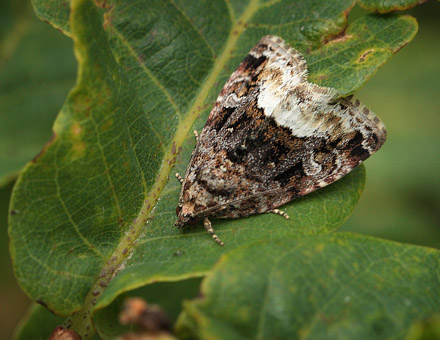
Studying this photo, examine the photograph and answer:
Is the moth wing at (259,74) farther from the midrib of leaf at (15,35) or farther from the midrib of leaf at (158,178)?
the midrib of leaf at (15,35)

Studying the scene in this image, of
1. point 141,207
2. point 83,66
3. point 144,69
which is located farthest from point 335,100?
point 83,66

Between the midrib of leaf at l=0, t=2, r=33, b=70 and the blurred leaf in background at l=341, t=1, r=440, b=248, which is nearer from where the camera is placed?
the midrib of leaf at l=0, t=2, r=33, b=70

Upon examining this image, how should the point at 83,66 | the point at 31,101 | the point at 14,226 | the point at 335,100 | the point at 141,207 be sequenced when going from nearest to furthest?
the point at 83,66 → the point at 14,226 → the point at 141,207 → the point at 335,100 → the point at 31,101

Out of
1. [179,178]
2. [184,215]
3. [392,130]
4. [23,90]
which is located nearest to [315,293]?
[184,215]

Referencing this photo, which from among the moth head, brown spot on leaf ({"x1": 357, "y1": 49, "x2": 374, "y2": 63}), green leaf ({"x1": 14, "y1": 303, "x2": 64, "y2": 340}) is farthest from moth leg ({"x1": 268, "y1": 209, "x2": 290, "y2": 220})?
green leaf ({"x1": 14, "y1": 303, "x2": 64, "y2": 340})

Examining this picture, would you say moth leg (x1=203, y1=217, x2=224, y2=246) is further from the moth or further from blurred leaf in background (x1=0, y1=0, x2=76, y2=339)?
blurred leaf in background (x1=0, y1=0, x2=76, y2=339)

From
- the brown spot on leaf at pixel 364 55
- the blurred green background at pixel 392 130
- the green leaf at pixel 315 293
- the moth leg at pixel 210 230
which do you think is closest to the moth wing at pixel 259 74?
the brown spot on leaf at pixel 364 55

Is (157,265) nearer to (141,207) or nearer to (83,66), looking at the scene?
(141,207)
